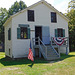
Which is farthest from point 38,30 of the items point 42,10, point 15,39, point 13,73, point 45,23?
point 13,73

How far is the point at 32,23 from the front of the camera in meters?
16.2

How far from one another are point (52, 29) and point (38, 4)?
12.5 feet

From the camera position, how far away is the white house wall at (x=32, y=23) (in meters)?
15.2

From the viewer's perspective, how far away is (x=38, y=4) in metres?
16.7

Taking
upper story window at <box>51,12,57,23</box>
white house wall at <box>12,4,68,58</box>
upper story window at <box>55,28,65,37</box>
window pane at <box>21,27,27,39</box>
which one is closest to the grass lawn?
white house wall at <box>12,4,68,58</box>

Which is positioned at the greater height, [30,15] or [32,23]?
[30,15]

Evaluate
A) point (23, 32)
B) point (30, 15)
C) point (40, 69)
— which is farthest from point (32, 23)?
point (40, 69)

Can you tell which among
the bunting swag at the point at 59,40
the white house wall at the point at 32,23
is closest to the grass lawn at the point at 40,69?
the white house wall at the point at 32,23

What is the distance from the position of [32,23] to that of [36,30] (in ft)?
5.74

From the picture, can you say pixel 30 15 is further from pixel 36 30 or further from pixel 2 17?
pixel 2 17

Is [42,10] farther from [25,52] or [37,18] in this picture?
[25,52]

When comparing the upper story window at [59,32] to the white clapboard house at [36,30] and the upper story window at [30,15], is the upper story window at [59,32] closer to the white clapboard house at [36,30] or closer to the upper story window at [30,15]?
the white clapboard house at [36,30]

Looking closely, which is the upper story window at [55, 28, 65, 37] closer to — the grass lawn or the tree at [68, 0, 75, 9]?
the grass lawn

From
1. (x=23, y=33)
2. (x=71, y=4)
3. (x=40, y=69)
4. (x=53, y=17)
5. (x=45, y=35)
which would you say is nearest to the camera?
(x=40, y=69)
